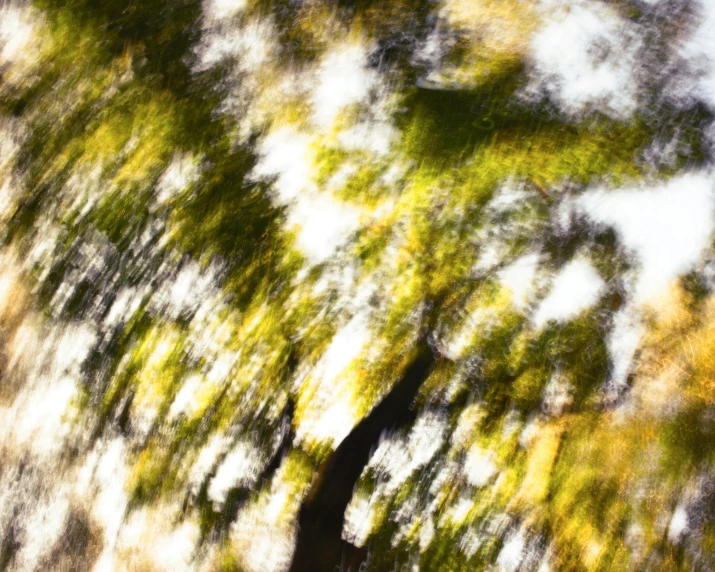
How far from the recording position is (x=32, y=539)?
3.85 ft

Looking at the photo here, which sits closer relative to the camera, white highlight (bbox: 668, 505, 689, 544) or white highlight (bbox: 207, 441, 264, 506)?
white highlight (bbox: 668, 505, 689, 544)

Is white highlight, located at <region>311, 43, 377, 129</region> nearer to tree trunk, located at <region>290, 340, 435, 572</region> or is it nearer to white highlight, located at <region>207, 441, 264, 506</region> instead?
tree trunk, located at <region>290, 340, 435, 572</region>

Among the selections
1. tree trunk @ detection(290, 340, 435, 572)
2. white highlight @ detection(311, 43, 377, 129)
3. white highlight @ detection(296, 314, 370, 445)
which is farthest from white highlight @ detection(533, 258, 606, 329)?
white highlight @ detection(311, 43, 377, 129)

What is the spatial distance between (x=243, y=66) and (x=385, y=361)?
71 cm

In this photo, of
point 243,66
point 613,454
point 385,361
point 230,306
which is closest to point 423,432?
point 385,361

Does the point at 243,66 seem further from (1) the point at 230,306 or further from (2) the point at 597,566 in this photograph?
(2) the point at 597,566

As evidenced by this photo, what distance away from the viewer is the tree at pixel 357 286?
3.31 ft

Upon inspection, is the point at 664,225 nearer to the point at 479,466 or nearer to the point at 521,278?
the point at 521,278

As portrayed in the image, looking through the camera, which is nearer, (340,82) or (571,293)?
(571,293)

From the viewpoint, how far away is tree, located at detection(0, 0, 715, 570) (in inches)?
39.8

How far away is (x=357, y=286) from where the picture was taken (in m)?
1.10

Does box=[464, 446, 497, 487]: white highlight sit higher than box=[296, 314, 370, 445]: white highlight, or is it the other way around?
box=[296, 314, 370, 445]: white highlight

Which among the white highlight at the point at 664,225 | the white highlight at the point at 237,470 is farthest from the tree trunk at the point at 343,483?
the white highlight at the point at 664,225

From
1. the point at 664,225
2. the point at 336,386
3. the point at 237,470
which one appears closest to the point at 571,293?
the point at 664,225
